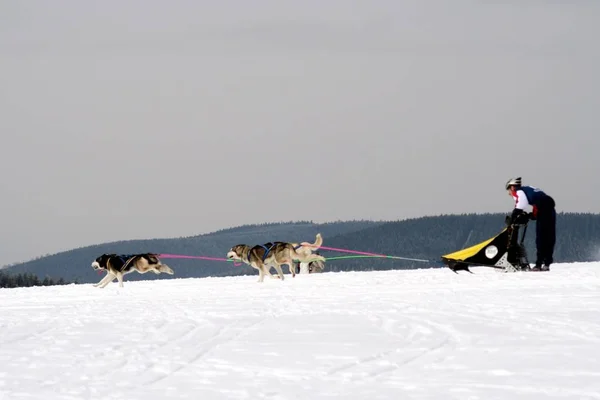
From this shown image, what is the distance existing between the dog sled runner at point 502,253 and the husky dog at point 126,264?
5.26 metres

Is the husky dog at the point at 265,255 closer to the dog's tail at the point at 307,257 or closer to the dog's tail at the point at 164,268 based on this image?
the dog's tail at the point at 307,257

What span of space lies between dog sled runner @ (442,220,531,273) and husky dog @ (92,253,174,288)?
17.2 ft

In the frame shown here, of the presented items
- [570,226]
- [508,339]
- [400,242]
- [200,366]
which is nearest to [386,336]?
[508,339]

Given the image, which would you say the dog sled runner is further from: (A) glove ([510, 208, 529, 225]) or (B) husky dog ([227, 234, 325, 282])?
(B) husky dog ([227, 234, 325, 282])

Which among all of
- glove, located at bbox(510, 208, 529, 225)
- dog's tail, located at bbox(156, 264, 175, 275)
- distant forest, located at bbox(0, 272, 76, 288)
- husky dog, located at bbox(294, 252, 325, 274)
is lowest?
distant forest, located at bbox(0, 272, 76, 288)

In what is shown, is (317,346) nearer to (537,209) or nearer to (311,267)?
(537,209)

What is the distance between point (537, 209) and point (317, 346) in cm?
913

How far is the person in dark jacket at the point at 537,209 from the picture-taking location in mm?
15633

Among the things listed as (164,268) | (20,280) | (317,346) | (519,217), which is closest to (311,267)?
(164,268)

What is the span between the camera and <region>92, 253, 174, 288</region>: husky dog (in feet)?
56.2

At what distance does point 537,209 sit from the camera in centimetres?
1575

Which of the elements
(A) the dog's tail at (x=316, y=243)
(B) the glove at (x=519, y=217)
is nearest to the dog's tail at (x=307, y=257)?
(A) the dog's tail at (x=316, y=243)

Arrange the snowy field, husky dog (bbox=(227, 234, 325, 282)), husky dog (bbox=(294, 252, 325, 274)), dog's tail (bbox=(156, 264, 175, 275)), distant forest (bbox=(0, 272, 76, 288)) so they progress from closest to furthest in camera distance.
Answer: the snowy field
husky dog (bbox=(227, 234, 325, 282))
dog's tail (bbox=(156, 264, 175, 275))
husky dog (bbox=(294, 252, 325, 274))
distant forest (bbox=(0, 272, 76, 288))

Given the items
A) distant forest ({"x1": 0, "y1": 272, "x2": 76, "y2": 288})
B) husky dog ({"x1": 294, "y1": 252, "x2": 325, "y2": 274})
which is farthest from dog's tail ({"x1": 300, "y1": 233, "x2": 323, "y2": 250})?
distant forest ({"x1": 0, "y1": 272, "x2": 76, "y2": 288})
